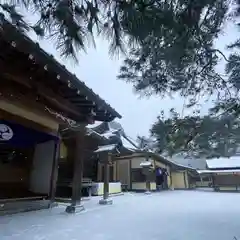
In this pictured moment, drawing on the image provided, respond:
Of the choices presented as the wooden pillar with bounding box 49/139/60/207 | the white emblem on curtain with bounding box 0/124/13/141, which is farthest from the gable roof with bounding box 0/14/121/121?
the wooden pillar with bounding box 49/139/60/207

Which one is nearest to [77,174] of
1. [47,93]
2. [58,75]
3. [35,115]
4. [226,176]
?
[35,115]

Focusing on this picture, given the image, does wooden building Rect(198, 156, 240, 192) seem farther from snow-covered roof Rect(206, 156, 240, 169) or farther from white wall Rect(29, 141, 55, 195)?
white wall Rect(29, 141, 55, 195)

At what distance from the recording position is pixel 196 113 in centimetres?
410

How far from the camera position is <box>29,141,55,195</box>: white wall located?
6.50 meters

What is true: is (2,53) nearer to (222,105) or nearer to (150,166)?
(222,105)

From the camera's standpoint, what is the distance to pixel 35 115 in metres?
5.46

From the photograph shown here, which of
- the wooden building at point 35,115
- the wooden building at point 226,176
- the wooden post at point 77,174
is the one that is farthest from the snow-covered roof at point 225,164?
the wooden post at point 77,174

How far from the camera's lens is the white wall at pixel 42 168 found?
6496 mm

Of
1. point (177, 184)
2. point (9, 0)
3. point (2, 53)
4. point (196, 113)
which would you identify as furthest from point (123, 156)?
point (9, 0)

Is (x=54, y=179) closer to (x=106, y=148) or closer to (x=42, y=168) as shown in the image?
(x=42, y=168)

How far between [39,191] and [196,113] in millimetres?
4427

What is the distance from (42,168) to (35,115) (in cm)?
186

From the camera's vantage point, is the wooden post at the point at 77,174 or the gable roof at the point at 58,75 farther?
the wooden post at the point at 77,174

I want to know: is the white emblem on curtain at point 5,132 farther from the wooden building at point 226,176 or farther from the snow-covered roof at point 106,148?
the wooden building at point 226,176
